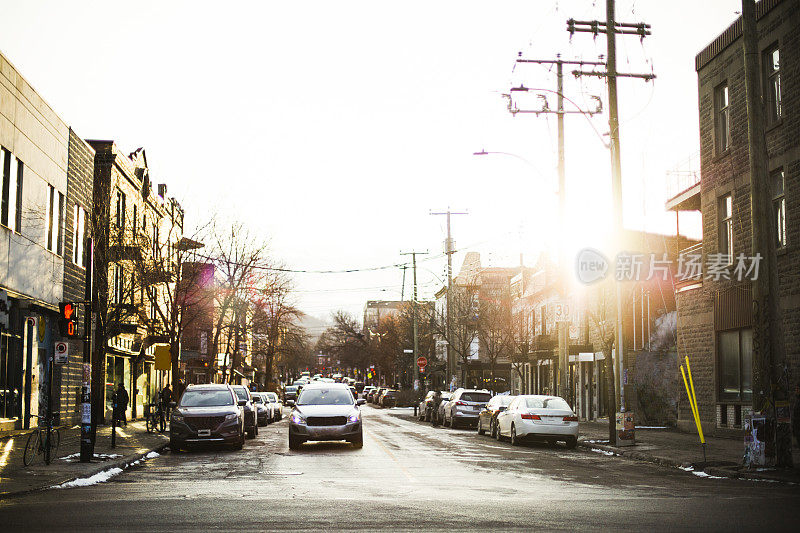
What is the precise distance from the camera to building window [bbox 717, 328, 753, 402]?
25484mm

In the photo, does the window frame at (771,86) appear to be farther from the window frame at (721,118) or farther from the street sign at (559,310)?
the street sign at (559,310)

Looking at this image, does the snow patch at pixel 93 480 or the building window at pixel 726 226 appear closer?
the snow patch at pixel 93 480

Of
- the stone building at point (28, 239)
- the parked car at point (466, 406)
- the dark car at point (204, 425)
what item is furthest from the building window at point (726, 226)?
the stone building at point (28, 239)

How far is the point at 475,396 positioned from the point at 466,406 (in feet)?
2.45

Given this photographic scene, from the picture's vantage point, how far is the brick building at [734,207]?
22645 mm

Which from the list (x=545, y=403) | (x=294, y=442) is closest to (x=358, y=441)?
(x=294, y=442)

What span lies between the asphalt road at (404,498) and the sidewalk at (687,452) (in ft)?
2.21

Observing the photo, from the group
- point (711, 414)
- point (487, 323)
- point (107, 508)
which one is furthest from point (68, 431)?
point (487, 323)

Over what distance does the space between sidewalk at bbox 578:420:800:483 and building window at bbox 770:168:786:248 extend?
5486mm

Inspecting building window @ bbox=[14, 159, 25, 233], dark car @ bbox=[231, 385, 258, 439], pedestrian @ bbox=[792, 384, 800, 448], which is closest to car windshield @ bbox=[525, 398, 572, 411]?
pedestrian @ bbox=[792, 384, 800, 448]

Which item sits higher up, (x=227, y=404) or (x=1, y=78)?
(x=1, y=78)

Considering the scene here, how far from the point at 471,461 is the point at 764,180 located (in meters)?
8.34

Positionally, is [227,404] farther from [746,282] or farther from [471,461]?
[746,282]

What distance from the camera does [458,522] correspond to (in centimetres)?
1031
